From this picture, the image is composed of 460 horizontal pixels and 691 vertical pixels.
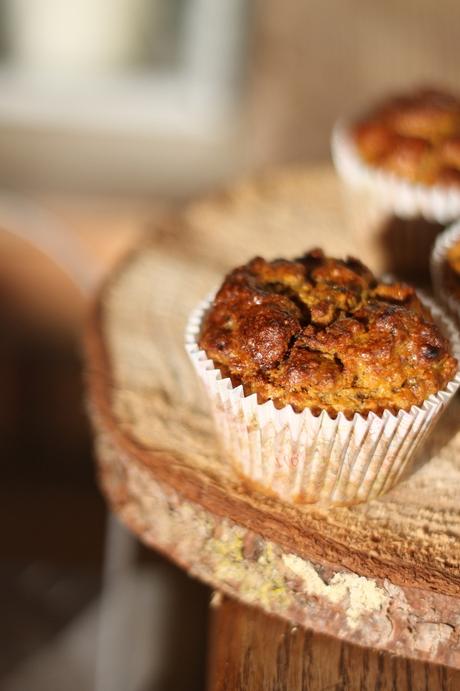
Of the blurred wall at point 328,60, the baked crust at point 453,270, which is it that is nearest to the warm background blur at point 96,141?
the blurred wall at point 328,60

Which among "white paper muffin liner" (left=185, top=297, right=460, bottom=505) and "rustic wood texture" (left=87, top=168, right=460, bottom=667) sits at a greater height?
"white paper muffin liner" (left=185, top=297, right=460, bottom=505)

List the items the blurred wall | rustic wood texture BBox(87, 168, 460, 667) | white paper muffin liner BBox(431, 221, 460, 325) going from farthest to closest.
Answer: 1. the blurred wall
2. white paper muffin liner BBox(431, 221, 460, 325)
3. rustic wood texture BBox(87, 168, 460, 667)

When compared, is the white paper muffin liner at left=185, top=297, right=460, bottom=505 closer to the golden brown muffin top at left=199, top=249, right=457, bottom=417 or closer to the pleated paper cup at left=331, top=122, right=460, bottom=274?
the golden brown muffin top at left=199, top=249, right=457, bottom=417

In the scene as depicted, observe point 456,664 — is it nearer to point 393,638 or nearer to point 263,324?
point 393,638

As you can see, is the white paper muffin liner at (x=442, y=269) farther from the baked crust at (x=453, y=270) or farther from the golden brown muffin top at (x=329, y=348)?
the golden brown muffin top at (x=329, y=348)

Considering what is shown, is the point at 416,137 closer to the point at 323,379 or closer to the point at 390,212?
the point at 390,212

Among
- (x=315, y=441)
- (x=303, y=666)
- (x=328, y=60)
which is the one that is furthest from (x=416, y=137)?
(x=328, y=60)

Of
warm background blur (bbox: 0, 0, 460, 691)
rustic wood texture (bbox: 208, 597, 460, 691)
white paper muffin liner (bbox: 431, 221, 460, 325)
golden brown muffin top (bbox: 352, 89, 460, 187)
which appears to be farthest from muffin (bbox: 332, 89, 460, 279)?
warm background blur (bbox: 0, 0, 460, 691)

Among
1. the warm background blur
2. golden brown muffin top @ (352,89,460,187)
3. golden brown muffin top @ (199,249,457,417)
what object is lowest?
the warm background blur
